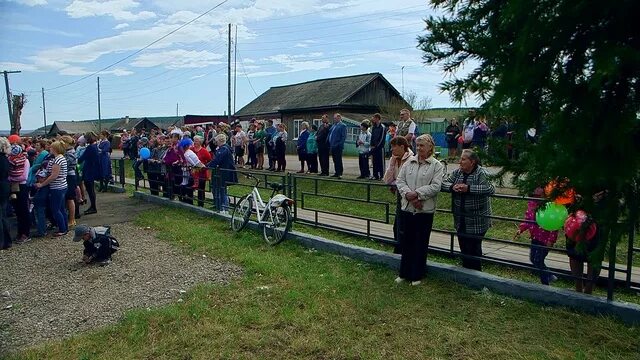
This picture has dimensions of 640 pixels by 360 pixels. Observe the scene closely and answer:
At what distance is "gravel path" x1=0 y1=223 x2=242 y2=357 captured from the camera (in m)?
5.35

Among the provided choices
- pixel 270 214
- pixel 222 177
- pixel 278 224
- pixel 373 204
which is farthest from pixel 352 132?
pixel 278 224

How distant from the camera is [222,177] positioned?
1112cm

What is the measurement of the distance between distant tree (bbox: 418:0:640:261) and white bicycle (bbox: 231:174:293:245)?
6781 mm

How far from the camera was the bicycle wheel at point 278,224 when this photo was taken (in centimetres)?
848

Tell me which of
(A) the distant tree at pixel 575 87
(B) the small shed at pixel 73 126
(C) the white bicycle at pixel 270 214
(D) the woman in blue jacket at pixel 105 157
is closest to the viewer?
(A) the distant tree at pixel 575 87

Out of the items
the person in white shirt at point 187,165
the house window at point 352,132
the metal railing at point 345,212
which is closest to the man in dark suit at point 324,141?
the metal railing at point 345,212

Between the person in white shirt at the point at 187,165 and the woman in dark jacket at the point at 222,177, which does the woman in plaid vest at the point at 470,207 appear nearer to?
the woman in dark jacket at the point at 222,177

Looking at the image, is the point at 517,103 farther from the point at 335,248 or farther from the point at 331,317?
the point at 335,248

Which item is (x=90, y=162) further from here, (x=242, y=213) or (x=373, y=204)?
(x=373, y=204)

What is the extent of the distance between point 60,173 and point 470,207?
7.83 meters

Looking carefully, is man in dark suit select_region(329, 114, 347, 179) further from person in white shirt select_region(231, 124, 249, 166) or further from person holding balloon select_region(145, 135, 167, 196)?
person in white shirt select_region(231, 124, 249, 166)

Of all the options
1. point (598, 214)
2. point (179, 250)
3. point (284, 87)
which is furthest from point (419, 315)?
point (284, 87)

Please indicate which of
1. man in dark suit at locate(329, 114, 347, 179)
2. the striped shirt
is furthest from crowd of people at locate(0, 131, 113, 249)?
man in dark suit at locate(329, 114, 347, 179)

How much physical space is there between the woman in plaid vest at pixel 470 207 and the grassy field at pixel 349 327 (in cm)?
64
